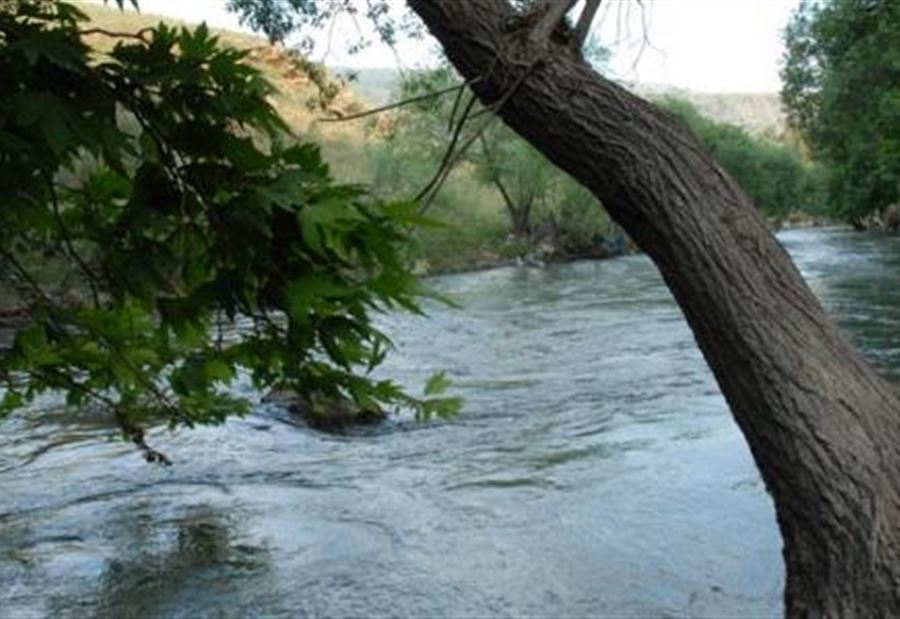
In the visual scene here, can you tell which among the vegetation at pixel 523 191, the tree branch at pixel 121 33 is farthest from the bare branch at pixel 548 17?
the vegetation at pixel 523 191

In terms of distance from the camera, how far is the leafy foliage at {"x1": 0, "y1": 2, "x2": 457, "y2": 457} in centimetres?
196

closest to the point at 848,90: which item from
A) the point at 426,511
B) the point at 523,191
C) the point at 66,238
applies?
the point at 523,191

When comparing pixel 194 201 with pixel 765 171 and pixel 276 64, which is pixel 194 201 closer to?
pixel 276 64

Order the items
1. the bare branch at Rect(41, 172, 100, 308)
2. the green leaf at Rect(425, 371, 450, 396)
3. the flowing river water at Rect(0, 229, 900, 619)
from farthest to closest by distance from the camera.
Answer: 1. the flowing river water at Rect(0, 229, 900, 619)
2. the green leaf at Rect(425, 371, 450, 396)
3. the bare branch at Rect(41, 172, 100, 308)

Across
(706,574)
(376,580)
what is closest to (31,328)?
(376,580)

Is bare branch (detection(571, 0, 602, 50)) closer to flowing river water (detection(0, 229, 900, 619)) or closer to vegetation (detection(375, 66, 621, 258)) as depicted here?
flowing river water (detection(0, 229, 900, 619))

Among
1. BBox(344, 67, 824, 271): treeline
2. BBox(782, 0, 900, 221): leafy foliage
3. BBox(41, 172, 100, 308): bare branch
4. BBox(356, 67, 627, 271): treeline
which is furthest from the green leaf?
BBox(356, 67, 627, 271): treeline

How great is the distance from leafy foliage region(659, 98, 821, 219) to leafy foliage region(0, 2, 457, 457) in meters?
64.6

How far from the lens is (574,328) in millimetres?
20031

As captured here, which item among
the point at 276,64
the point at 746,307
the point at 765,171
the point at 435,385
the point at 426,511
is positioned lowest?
the point at 426,511

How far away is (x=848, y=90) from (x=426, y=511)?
1143 inches

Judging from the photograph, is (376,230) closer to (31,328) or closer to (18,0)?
(18,0)

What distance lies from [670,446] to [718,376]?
26.9 feet

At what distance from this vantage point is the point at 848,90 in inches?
1332
